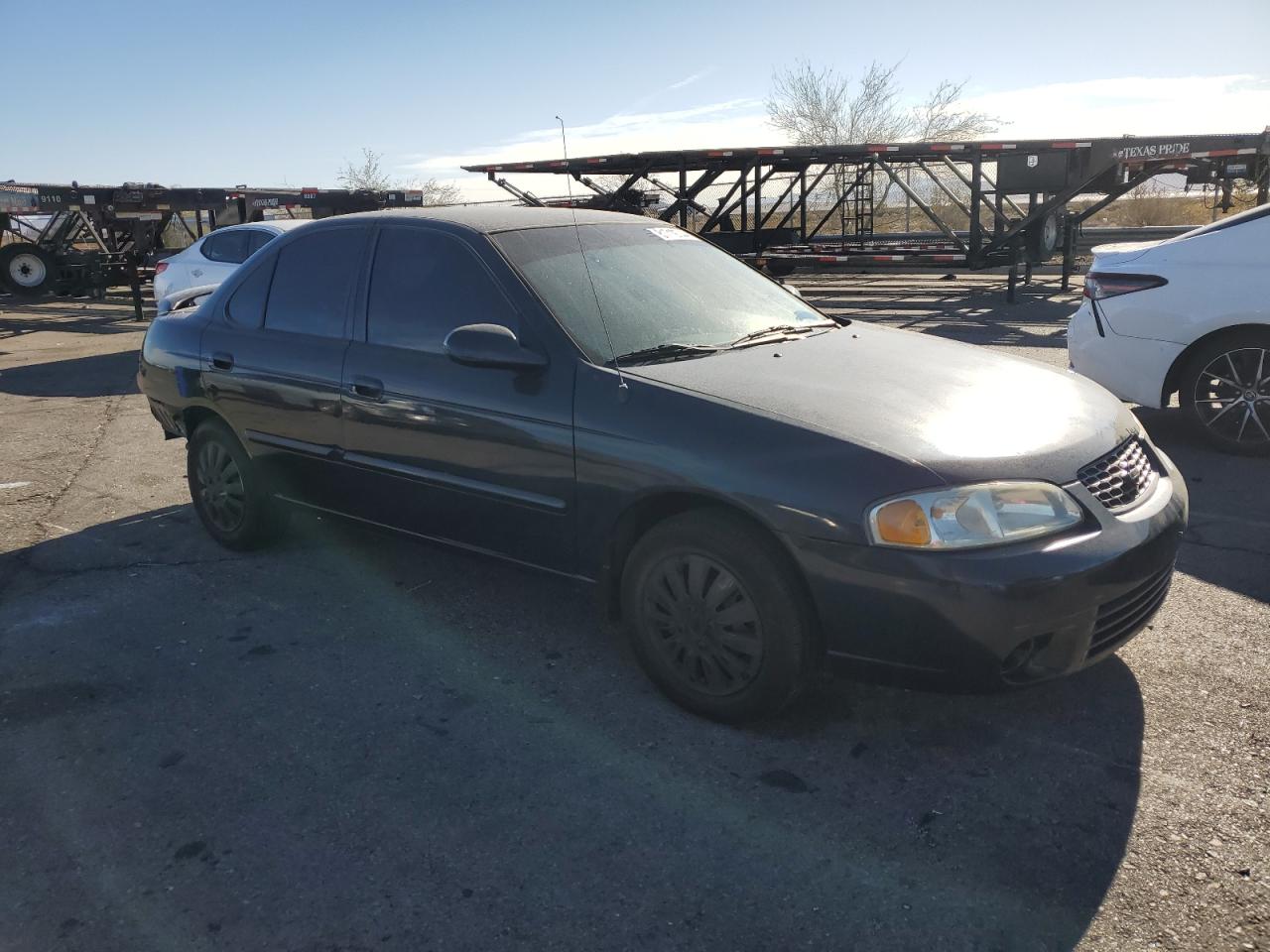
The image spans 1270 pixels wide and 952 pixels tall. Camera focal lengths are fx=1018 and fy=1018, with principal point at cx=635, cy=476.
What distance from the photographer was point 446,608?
432 cm

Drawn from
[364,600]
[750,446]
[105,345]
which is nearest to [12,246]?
[105,345]

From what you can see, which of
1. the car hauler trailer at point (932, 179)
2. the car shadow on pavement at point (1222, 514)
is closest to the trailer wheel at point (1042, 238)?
the car hauler trailer at point (932, 179)

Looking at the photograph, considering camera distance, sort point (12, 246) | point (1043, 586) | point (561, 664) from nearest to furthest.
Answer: point (1043, 586), point (561, 664), point (12, 246)

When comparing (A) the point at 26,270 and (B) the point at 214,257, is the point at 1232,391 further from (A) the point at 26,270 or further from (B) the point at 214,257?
(A) the point at 26,270

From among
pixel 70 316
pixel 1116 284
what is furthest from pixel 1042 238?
pixel 70 316

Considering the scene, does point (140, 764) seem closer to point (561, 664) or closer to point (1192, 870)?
point (561, 664)

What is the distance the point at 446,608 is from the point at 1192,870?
9.39 ft

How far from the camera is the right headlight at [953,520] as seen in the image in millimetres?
2797

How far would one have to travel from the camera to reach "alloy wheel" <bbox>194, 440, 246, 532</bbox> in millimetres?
4996

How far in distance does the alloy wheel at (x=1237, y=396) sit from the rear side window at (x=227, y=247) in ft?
33.3

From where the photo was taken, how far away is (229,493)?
5.04 m

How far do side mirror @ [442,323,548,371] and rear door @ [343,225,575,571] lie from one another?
0.06m

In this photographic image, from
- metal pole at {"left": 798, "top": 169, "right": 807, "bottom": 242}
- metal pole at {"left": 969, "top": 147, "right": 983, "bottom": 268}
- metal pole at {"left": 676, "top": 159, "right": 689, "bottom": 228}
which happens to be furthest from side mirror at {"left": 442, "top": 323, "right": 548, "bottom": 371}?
metal pole at {"left": 798, "top": 169, "right": 807, "bottom": 242}

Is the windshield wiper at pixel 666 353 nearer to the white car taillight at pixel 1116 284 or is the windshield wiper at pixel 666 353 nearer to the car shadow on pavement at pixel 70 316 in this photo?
the white car taillight at pixel 1116 284
